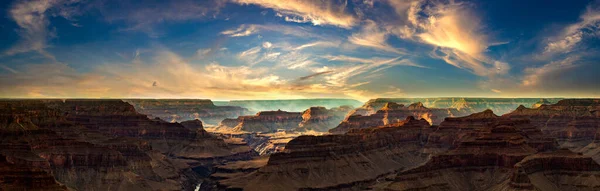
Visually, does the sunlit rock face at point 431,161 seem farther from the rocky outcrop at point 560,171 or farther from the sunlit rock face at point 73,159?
the sunlit rock face at point 73,159

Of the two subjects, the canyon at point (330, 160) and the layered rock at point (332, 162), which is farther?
the layered rock at point (332, 162)

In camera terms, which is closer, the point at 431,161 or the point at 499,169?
the point at 431,161

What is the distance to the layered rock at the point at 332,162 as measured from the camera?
127 m

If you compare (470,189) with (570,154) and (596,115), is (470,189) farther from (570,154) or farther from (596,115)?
(596,115)

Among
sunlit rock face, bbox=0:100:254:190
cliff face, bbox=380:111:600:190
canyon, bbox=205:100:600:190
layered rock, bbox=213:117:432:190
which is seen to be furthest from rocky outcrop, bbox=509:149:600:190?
sunlit rock face, bbox=0:100:254:190

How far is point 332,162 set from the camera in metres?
137

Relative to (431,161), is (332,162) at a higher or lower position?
lower

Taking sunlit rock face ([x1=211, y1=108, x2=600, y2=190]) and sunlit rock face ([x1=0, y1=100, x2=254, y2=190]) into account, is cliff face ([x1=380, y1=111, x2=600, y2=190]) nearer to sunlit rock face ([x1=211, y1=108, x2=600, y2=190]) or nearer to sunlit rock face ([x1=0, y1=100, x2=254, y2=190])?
sunlit rock face ([x1=211, y1=108, x2=600, y2=190])

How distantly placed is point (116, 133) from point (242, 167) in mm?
64452

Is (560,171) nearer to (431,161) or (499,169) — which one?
(499,169)

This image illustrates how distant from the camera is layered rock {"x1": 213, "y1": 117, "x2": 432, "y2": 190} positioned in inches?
4995

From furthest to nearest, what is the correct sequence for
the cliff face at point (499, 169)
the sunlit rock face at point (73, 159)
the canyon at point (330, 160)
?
the sunlit rock face at point (73, 159), the canyon at point (330, 160), the cliff face at point (499, 169)

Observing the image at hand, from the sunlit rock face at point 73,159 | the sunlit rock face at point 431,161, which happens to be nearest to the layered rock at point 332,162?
the sunlit rock face at point 431,161

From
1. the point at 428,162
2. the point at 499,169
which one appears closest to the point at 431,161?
the point at 428,162
